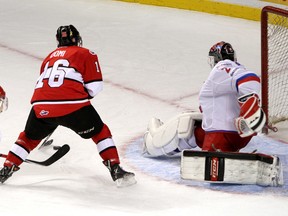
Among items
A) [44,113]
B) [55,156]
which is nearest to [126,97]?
[55,156]

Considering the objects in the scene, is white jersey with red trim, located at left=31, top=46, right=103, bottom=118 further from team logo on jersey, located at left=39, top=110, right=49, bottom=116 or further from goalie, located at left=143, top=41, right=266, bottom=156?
goalie, located at left=143, top=41, right=266, bottom=156

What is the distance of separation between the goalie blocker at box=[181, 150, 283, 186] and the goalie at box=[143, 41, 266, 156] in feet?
0.37

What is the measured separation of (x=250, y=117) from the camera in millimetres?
3945

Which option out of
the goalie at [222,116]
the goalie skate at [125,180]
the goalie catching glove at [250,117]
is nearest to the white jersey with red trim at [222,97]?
→ the goalie at [222,116]

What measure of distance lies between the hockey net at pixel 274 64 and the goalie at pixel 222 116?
2.30 ft

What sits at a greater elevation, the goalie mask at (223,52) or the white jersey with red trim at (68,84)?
the goalie mask at (223,52)

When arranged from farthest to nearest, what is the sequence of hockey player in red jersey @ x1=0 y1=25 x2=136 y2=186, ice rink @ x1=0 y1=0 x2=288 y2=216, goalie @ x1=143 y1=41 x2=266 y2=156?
hockey player in red jersey @ x1=0 y1=25 x2=136 y2=186, goalie @ x1=143 y1=41 x2=266 y2=156, ice rink @ x1=0 y1=0 x2=288 y2=216

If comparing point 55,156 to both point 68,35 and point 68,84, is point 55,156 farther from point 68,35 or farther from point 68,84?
point 68,35

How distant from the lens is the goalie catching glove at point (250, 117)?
3938mm

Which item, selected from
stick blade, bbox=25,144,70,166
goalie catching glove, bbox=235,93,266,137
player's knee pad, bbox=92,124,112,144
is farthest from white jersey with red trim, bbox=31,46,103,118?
goalie catching glove, bbox=235,93,266,137

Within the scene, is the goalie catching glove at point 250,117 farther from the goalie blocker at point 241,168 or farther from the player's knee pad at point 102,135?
the player's knee pad at point 102,135

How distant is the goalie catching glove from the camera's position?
394 cm

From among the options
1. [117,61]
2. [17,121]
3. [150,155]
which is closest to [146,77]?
[117,61]

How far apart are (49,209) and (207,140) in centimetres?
96
